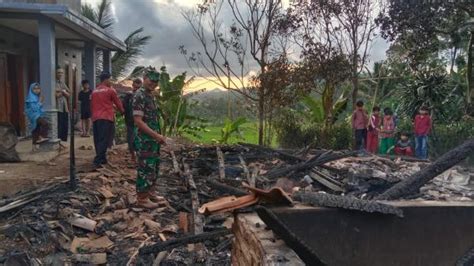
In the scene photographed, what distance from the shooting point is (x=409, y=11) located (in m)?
16.0

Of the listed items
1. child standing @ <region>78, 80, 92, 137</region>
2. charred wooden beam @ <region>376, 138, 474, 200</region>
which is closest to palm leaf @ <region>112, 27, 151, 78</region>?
child standing @ <region>78, 80, 92, 137</region>

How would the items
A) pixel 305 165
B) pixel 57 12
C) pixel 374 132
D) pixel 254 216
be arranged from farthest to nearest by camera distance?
pixel 374 132 < pixel 57 12 < pixel 305 165 < pixel 254 216

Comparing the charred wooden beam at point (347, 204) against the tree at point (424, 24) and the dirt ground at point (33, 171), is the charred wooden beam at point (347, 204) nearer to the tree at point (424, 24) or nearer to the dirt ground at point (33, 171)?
the dirt ground at point (33, 171)

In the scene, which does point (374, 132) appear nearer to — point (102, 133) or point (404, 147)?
point (404, 147)

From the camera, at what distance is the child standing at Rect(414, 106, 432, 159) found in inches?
543

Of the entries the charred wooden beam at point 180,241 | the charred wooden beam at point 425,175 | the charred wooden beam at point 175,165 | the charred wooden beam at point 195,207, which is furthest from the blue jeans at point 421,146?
the charred wooden beam at point 425,175

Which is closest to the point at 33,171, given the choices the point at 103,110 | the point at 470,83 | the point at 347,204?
the point at 103,110

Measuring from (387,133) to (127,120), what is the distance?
298 inches

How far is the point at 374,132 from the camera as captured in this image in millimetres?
14984

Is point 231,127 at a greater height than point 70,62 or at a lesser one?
lesser

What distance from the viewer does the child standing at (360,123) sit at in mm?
14711

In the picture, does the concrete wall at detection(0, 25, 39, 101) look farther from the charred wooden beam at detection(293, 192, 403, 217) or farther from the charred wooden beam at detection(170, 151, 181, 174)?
the charred wooden beam at detection(293, 192, 403, 217)

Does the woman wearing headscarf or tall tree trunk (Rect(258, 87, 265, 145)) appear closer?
the woman wearing headscarf

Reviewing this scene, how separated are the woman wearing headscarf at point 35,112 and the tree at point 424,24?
10906 mm
